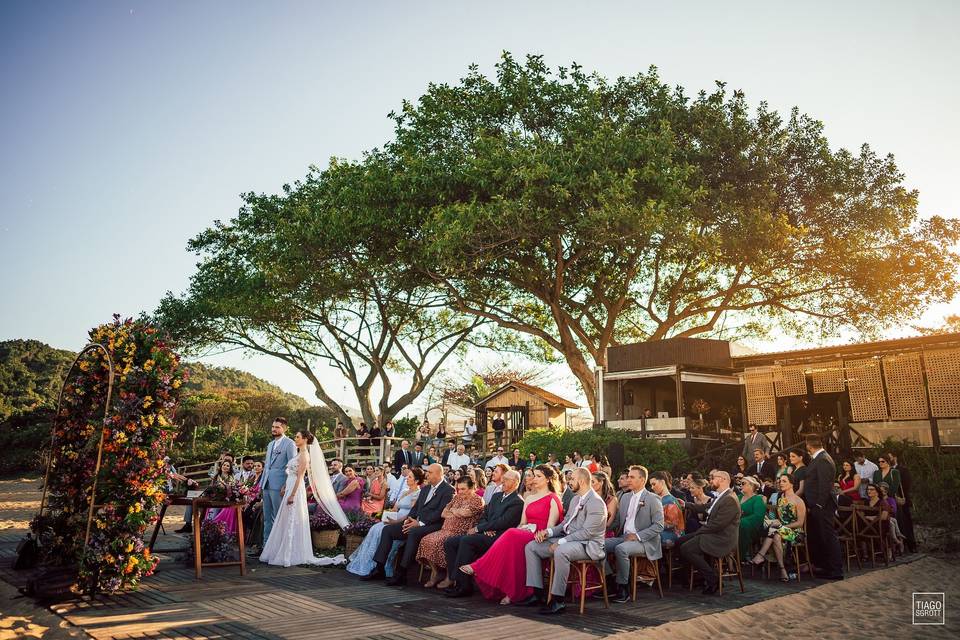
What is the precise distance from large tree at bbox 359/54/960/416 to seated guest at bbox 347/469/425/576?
7.65 meters

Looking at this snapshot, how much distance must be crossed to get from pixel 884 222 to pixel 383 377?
56.9 ft

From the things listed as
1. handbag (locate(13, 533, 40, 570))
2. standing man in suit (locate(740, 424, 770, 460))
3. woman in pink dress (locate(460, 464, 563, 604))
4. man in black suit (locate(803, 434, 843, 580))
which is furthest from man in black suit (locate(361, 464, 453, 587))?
standing man in suit (locate(740, 424, 770, 460))

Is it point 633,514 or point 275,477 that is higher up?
point 275,477

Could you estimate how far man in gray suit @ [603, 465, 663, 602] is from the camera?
6758mm

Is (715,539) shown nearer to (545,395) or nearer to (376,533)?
(376,533)

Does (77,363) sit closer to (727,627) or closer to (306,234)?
(727,627)

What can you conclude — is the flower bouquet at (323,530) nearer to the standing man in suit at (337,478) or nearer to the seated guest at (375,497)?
the seated guest at (375,497)

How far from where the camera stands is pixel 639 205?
15.7 meters

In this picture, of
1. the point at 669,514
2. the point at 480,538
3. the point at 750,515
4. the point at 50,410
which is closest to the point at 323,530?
the point at 480,538

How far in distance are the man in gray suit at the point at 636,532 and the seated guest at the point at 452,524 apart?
1613 millimetres

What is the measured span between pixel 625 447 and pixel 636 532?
29.7 feet

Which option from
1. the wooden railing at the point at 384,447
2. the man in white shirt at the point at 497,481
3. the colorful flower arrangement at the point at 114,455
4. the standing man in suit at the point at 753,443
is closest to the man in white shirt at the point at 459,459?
the wooden railing at the point at 384,447

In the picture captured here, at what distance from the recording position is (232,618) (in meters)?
5.48

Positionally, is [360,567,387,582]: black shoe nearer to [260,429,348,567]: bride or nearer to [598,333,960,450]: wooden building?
[260,429,348,567]: bride
